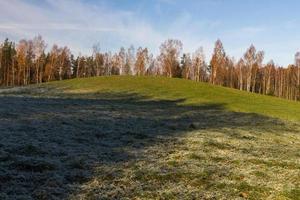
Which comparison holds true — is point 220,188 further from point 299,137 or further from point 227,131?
point 299,137

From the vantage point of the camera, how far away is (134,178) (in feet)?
63.3

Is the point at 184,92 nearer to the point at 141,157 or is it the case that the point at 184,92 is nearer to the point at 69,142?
the point at 69,142

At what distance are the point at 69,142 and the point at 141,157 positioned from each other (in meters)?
4.92

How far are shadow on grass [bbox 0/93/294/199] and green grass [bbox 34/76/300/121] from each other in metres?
18.2

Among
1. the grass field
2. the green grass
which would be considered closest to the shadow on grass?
the grass field

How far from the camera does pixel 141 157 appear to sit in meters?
23.8

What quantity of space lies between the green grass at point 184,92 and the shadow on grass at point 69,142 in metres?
18.2

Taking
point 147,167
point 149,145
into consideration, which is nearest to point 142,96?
point 149,145

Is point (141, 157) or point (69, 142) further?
point (69, 142)

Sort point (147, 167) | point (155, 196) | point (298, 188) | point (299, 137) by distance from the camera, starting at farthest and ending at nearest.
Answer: point (299, 137) → point (147, 167) → point (298, 188) → point (155, 196)

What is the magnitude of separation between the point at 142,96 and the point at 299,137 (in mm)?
33594

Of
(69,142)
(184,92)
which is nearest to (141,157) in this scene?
(69,142)

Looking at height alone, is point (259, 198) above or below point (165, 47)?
below

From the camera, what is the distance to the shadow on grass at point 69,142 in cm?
1727
